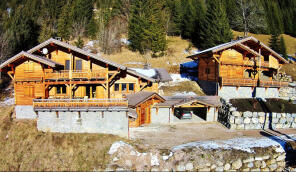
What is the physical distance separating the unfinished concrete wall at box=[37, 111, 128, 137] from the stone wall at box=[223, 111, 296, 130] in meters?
11.7

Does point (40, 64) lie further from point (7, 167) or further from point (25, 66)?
point (7, 167)

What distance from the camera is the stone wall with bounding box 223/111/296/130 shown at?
21.6 metres

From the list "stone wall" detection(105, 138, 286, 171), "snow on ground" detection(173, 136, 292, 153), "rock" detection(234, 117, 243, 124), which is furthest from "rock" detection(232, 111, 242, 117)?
"stone wall" detection(105, 138, 286, 171)

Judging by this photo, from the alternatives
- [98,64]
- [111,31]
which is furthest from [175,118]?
[111,31]

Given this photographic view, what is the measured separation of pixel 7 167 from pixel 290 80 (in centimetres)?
3884

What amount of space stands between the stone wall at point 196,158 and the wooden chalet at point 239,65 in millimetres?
11845

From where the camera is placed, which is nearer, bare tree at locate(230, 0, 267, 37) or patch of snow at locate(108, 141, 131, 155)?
patch of snow at locate(108, 141, 131, 155)

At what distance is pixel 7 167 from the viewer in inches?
606

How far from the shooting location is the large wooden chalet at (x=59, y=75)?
1887cm

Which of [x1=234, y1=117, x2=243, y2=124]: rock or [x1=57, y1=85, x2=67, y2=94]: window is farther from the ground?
[x1=57, y1=85, x2=67, y2=94]: window

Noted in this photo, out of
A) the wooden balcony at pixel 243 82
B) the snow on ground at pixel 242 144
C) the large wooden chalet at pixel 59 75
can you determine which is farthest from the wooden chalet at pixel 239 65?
the large wooden chalet at pixel 59 75

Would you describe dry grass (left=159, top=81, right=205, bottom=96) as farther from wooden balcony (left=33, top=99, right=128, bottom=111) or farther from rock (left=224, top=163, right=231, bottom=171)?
rock (left=224, top=163, right=231, bottom=171)

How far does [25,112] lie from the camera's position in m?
21.8

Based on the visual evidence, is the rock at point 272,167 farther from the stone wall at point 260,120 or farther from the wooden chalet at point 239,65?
the wooden chalet at point 239,65
